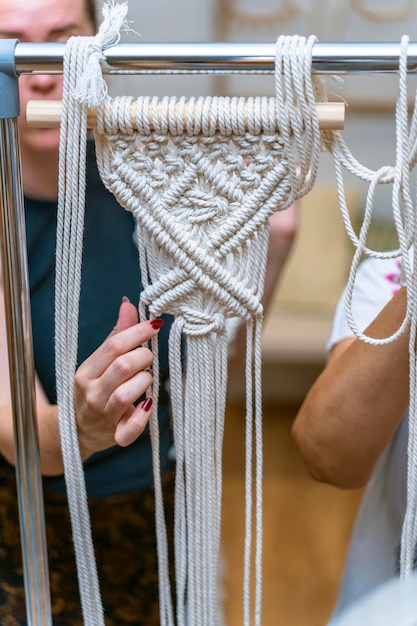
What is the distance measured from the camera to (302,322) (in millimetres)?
2107

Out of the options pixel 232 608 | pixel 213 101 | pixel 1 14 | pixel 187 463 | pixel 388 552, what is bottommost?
pixel 232 608

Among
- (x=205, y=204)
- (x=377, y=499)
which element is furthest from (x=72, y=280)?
(x=377, y=499)

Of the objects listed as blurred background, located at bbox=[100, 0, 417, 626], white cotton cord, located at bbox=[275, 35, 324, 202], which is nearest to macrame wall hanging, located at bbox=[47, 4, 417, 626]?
white cotton cord, located at bbox=[275, 35, 324, 202]

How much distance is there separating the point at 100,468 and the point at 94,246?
0.24 meters

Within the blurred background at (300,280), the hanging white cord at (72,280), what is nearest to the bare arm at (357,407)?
the hanging white cord at (72,280)

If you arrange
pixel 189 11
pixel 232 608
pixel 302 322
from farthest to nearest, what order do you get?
pixel 302 322
pixel 189 11
pixel 232 608

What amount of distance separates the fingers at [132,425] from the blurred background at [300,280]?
3.36ft

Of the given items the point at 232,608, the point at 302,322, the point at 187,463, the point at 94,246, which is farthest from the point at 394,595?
the point at 302,322

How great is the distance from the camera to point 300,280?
2164 mm

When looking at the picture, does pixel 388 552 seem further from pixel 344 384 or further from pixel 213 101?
pixel 213 101

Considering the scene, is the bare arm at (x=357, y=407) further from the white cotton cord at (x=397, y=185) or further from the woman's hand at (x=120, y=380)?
the woman's hand at (x=120, y=380)

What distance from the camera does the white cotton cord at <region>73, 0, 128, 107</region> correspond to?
500 millimetres

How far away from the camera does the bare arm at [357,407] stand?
25.0 inches

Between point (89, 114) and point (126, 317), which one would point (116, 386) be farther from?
point (89, 114)
